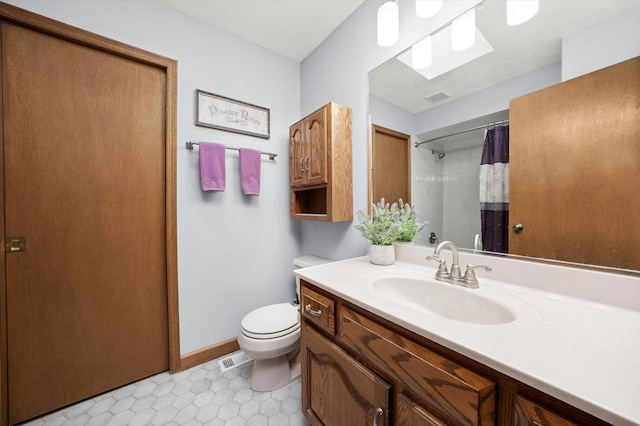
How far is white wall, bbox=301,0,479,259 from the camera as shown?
124 centimetres

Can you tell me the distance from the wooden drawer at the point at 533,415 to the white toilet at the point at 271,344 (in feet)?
3.43

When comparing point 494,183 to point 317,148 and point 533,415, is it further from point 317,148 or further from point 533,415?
point 317,148

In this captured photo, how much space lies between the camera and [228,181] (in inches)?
67.1

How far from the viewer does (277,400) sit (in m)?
1.31

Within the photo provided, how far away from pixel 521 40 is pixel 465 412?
1.25 meters

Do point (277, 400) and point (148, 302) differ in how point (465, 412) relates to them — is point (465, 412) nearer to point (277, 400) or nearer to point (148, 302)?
point (277, 400)

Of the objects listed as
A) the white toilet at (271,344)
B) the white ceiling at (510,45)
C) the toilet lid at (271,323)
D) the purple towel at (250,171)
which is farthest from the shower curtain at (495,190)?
the purple towel at (250,171)

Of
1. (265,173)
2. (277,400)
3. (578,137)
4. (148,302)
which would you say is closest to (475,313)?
(578,137)

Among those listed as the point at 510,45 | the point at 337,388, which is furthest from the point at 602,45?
the point at 337,388

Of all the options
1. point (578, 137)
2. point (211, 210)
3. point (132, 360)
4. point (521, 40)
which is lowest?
point (132, 360)

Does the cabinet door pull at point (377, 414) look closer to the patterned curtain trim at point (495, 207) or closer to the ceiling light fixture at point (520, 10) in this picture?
the patterned curtain trim at point (495, 207)

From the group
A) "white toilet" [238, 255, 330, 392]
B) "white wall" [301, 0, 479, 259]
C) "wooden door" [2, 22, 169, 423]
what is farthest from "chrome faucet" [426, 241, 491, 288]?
"wooden door" [2, 22, 169, 423]

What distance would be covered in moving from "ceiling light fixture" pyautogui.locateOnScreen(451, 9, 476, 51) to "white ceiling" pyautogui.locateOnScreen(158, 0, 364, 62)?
2.35 feet

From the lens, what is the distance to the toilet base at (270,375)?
54.4 inches
